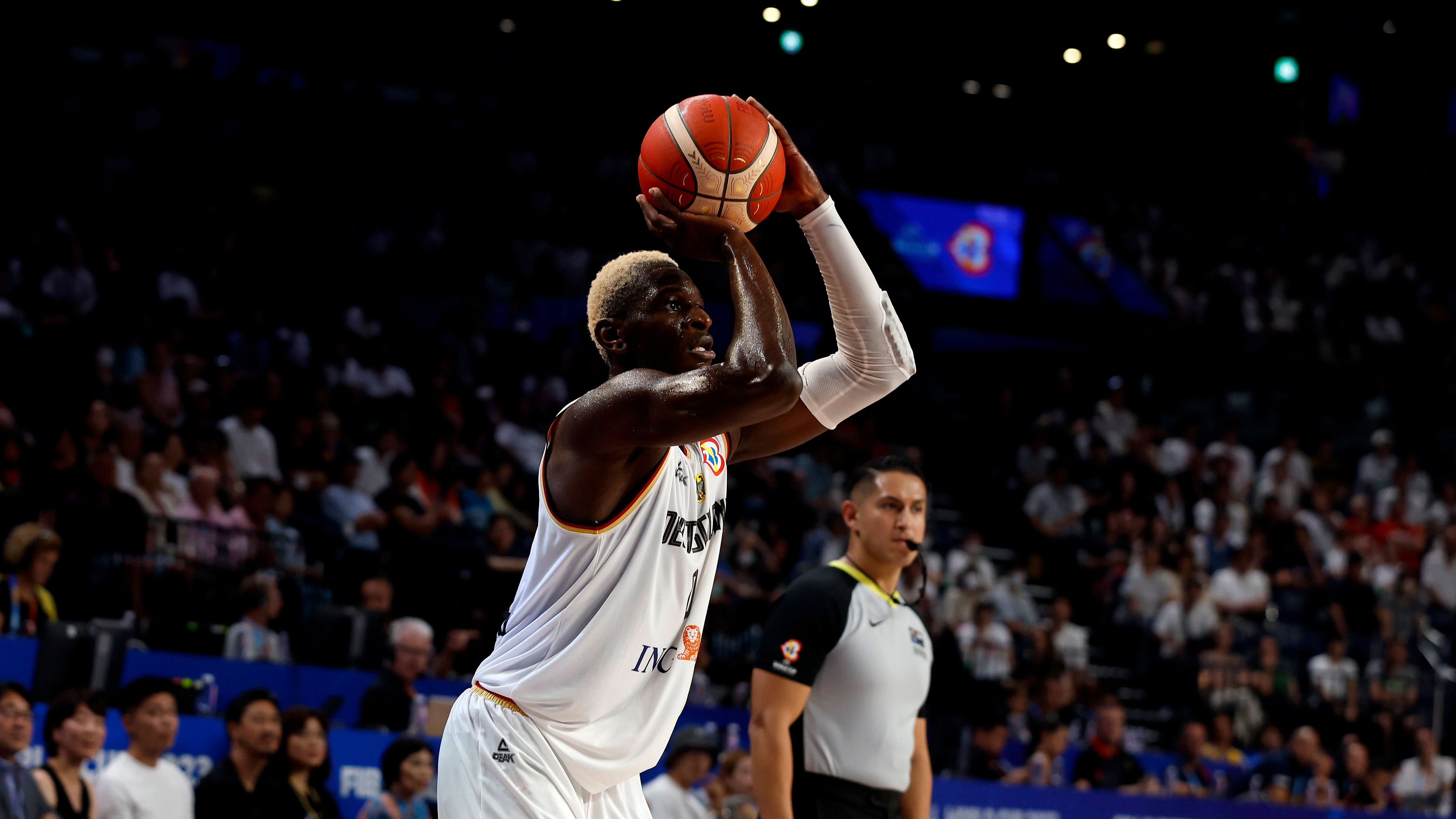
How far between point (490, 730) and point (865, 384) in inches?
52.5

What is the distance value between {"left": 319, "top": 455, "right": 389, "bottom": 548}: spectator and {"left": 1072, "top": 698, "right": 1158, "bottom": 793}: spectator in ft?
18.3

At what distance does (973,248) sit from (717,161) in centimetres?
1917

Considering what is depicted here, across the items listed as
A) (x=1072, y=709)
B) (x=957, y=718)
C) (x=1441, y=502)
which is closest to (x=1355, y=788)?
(x=1072, y=709)

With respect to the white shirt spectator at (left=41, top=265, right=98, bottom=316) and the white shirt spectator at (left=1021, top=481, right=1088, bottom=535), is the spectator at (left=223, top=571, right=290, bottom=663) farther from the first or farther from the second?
the white shirt spectator at (left=1021, top=481, right=1088, bottom=535)

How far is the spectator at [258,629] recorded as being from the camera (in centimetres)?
962

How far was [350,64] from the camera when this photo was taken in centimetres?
2083

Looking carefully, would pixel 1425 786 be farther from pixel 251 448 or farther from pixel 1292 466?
pixel 251 448

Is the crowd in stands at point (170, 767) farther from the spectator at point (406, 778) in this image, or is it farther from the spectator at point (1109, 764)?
the spectator at point (1109, 764)

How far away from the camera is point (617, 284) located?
3.90 metres

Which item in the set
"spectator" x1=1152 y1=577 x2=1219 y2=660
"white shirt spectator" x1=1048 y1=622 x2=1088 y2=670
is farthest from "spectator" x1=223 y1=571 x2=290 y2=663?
"spectator" x1=1152 y1=577 x2=1219 y2=660

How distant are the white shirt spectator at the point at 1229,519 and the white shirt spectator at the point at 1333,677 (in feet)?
8.54

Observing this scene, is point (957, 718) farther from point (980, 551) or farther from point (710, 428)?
point (710, 428)

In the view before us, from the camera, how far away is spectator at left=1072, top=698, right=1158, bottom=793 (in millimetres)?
11539

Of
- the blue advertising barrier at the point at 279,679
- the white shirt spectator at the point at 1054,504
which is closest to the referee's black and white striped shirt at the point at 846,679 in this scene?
the blue advertising barrier at the point at 279,679
